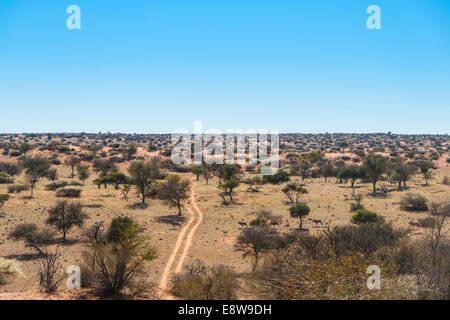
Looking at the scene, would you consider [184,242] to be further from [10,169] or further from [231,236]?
[10,169]

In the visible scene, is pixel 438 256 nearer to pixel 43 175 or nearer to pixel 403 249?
pixel 403 249

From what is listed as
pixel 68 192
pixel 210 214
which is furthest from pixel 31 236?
pixel 210 214

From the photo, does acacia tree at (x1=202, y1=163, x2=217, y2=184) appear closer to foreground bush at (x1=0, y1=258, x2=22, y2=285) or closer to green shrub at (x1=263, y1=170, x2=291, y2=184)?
green shrub at (x1=263, y1=170, x2=291, y2=184)

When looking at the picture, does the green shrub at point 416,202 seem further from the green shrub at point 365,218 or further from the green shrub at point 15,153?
the green shrub at point 15,153

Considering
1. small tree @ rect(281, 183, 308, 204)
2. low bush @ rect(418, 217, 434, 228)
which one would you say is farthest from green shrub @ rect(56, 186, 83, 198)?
low bush @ rect(418, 217, 434, 228)
